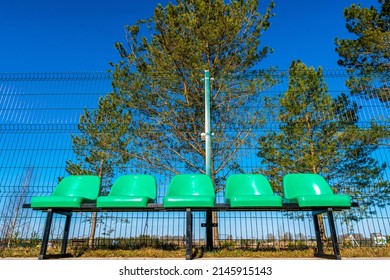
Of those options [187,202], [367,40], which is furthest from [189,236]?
[367,40]

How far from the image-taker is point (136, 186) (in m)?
3.50

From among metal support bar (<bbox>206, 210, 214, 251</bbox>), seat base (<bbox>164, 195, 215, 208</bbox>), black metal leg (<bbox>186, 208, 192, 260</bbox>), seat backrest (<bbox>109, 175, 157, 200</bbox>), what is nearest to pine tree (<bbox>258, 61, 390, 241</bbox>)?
metal support bar (<bbox>206, 210, 214, 251</bbox>)

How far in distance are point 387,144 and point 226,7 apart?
4576 mm

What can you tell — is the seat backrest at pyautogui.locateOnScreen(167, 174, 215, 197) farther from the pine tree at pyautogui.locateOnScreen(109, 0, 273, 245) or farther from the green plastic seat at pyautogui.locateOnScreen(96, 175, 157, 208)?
the pine tree at pyautogui.locateOnScreen(109, 0, 273, 245)

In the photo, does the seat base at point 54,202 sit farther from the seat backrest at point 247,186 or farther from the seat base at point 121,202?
the seat backrest at point 247,186

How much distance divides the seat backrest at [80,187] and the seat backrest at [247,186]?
1.60m

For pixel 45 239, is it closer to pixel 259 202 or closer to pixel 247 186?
pixel 259 202

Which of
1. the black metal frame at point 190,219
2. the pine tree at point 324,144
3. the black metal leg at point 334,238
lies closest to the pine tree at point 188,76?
the pine tree at point 324,144

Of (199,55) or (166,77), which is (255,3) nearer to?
(199,55)

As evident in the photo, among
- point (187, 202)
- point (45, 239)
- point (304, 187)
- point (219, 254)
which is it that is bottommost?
point (219, 254)

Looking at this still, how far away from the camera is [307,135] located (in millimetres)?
5738

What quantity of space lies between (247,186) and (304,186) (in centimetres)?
67

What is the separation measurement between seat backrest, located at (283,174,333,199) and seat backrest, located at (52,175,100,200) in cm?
230
